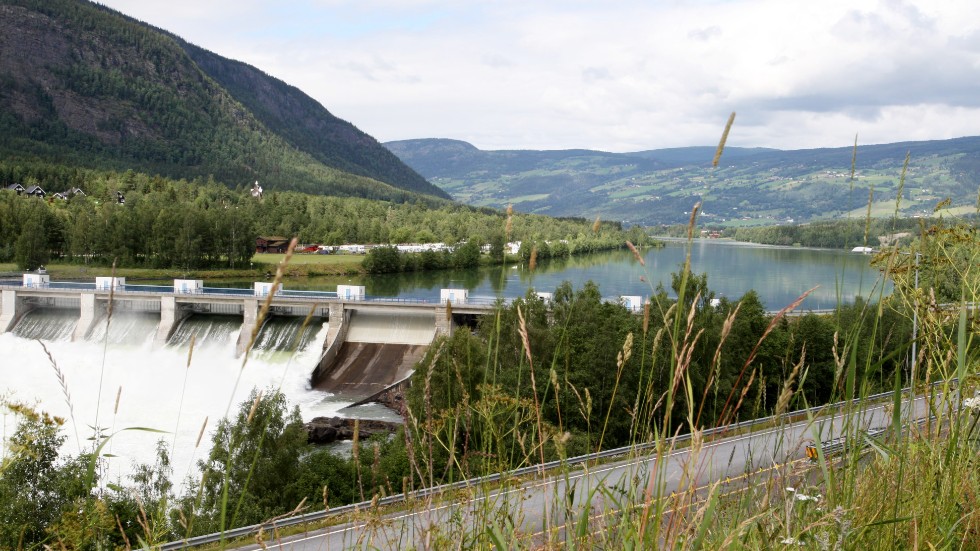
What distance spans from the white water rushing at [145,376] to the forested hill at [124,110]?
283ft

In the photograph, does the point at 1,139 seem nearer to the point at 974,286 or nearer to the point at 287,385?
the point at 287,385

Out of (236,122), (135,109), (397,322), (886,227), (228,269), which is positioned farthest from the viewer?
(236,122)

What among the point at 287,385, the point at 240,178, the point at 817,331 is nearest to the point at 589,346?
the point at 817,331

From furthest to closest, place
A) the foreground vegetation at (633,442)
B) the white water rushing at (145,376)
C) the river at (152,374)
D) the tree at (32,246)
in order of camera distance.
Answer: the tree at (32,246) → the white water rushing at (145,376) → the river at (152,374) → the foreground vegetation at (633,442)

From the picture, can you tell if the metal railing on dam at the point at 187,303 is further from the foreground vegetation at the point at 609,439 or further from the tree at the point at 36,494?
the tree at the point at 36,494

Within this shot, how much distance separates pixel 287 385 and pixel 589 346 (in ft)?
43.3

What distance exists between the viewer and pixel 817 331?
24.2m

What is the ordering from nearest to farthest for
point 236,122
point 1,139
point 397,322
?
point 397,322, point 1,139, point 236,122

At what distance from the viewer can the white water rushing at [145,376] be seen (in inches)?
979

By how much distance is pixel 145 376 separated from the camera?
31.6 metres

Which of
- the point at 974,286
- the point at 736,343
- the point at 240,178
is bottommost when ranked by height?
the point at 736,343

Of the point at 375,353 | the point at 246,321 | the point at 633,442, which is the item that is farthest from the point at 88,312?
the point at 633,442

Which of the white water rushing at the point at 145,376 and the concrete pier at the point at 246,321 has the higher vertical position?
the concrete pier at the point at 246,321

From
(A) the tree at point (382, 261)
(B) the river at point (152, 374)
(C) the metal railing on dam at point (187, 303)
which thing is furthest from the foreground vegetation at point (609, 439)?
(A) the tree at point (382, 261)
